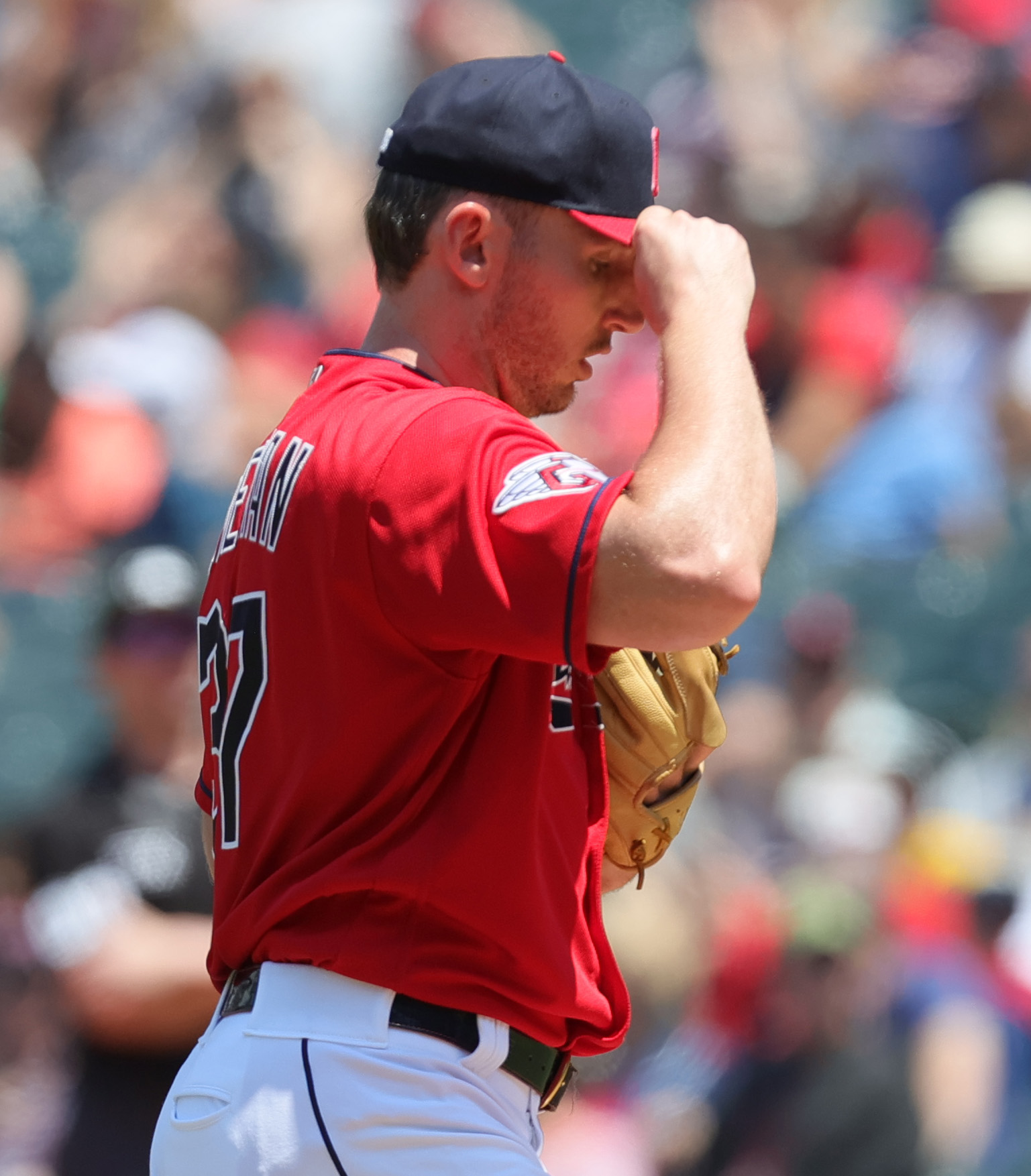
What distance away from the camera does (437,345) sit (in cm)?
191

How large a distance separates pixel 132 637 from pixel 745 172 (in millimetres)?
3375

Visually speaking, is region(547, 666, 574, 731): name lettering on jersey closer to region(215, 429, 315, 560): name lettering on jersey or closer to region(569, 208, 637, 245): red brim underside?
region(215, 429, 315, 560): name lettering on jersey

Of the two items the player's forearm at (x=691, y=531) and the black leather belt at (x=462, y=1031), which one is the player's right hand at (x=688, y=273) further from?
the black leather belt at (x=462, y=1031)

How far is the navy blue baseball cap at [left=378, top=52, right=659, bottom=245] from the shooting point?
183cm

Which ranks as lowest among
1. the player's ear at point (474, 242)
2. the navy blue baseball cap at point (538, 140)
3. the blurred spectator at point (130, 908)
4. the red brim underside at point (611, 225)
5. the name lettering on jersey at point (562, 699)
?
the blurred spectator at point (130, 908)

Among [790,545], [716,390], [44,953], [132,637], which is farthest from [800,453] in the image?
[716,390]

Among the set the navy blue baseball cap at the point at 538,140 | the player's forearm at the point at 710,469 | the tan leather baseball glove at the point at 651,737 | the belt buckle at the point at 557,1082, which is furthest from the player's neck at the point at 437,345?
the belt buckle at the point at 557,1082

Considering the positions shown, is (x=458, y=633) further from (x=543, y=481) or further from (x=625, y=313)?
(x=625, y=313)

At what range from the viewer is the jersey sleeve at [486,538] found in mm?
1568

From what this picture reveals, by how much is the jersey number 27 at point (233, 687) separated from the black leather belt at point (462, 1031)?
0.55 feet

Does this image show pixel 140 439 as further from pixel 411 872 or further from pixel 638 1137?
pixel 411 872

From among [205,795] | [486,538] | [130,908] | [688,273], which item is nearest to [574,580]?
[486,538]

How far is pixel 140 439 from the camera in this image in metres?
5.27

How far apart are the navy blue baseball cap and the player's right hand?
0.06 meters
